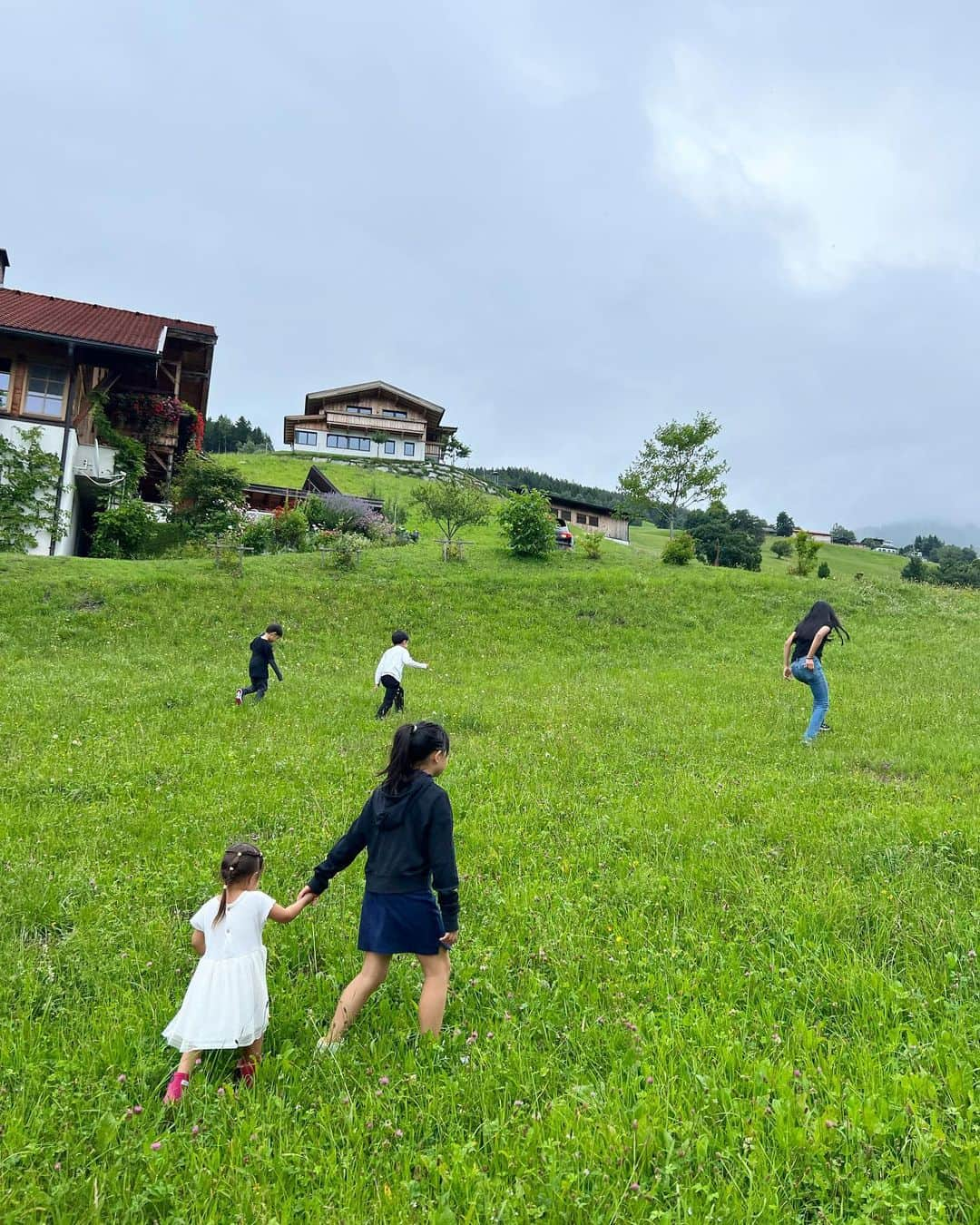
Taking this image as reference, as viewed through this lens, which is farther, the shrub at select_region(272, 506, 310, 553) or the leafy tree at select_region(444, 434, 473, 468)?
the leafy tree at select_region(444, 434, 473, 468)

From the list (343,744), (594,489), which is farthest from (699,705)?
(594,489)

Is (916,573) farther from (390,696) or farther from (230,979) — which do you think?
(230,979)

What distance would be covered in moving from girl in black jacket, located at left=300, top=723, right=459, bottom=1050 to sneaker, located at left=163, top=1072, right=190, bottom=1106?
29.3 inches

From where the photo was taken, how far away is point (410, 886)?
13.3 ft

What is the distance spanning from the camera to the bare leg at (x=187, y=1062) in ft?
11.8

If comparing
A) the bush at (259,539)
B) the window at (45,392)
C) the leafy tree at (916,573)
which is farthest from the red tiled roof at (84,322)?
the leafy tree at (916,573)

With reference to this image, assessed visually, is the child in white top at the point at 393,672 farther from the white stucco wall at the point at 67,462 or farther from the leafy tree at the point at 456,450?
the leafy tree at the point at 456,450

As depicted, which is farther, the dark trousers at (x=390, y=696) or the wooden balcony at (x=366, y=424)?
the wooden balcony at (x=366, y=424)

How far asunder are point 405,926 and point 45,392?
35707 mm

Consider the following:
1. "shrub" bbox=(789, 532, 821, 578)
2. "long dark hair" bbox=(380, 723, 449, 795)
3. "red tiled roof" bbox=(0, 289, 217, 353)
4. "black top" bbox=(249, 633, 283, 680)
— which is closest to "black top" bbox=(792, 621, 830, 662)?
"long dark hair" bbox=(380, 723, 449, 795)

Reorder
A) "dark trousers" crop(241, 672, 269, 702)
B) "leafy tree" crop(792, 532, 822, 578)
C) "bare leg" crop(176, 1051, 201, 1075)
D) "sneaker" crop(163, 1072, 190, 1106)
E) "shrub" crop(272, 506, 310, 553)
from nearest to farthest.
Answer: "sneaker" crop(163, 1072, 190, 1106) → "bare leg" crop(176, 1051, 201, 1075) → "dark trousers" crop(241, 672, 269, 702) → "shrub" crop(272, 506, 310, 553) → "leafy tree" crop(792, 532, 822, 578)

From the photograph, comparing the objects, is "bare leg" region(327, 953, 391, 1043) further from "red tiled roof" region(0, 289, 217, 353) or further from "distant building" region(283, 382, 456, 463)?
"distant building" region(283, 382, 456, 463)

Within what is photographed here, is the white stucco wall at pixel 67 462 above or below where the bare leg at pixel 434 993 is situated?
above

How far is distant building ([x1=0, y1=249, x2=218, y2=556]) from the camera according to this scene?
30.3 meters
